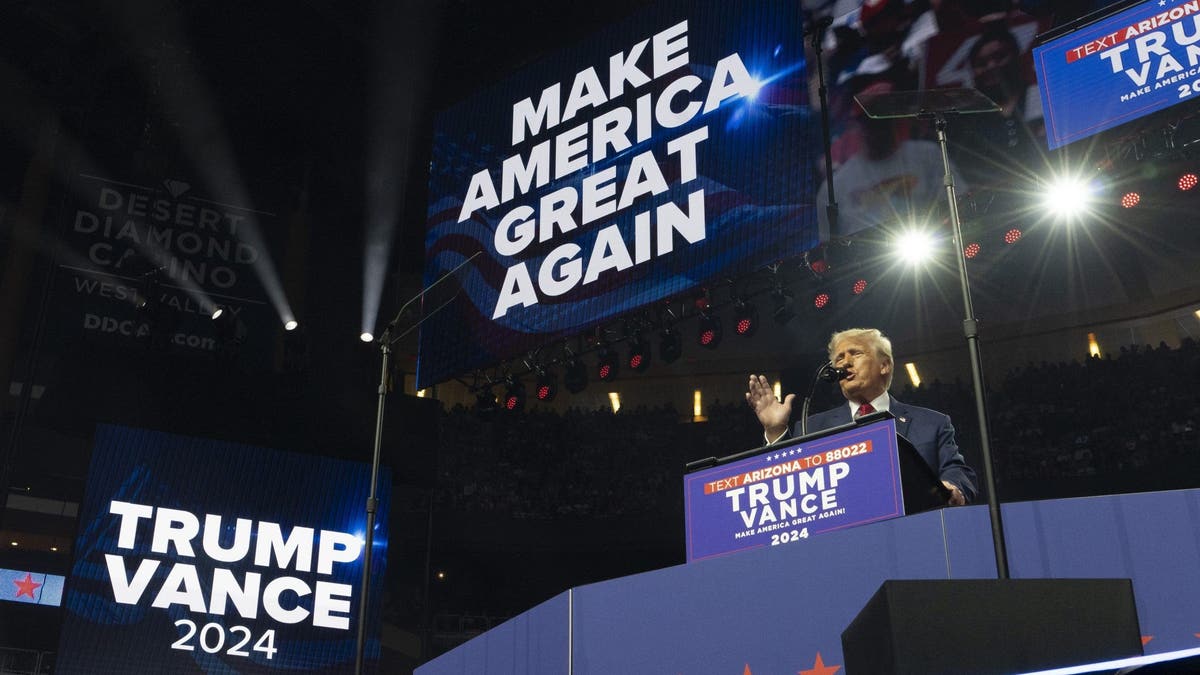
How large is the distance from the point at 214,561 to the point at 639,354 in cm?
552

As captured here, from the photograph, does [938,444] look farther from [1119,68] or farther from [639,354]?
[639,354]

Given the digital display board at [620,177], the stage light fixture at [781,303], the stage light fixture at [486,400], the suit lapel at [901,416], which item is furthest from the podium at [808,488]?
the stage light fixture at [486,400]

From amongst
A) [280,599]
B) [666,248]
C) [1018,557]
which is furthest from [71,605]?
[1018,557]

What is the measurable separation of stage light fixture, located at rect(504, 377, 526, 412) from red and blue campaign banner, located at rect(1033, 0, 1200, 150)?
5.71m

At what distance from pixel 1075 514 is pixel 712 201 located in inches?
234

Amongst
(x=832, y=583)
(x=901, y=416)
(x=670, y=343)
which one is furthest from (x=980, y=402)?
(x=670, y=343)

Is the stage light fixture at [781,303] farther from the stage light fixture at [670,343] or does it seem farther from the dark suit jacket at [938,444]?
the dark suit jacket at [938,444]

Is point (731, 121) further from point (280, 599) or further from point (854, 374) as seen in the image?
point (280, 599)

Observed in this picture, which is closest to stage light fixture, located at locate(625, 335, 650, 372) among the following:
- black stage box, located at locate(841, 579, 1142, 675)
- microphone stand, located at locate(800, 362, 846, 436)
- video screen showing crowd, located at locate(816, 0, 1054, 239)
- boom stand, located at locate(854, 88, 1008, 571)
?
video screen showing crowd, located at locate(816, 0, 1054, 239)

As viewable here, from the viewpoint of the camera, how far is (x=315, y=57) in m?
12.9

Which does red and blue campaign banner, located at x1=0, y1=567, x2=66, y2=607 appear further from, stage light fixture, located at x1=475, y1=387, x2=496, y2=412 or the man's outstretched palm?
the man's outstretched palm

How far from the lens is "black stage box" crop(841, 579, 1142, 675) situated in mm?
2322

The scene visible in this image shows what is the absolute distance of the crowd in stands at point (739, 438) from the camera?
51.7 feet

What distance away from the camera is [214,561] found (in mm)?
12602
